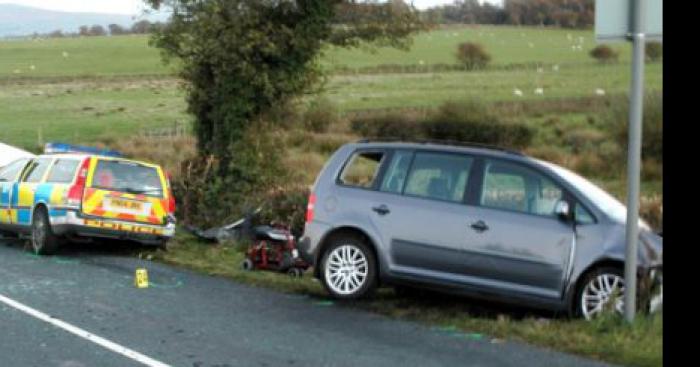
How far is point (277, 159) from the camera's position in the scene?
20500 millimetres

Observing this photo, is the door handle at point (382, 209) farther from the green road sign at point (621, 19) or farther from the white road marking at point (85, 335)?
the white road marking at point (85, 335)

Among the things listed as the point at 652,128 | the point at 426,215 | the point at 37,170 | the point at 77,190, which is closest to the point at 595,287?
the point at 426,215

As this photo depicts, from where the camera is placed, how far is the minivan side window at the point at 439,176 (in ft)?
33.7

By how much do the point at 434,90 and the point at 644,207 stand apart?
179ft

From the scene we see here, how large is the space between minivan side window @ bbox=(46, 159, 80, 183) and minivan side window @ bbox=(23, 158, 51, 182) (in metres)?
0.27

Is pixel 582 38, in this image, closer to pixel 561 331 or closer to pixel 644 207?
pixel 644 207

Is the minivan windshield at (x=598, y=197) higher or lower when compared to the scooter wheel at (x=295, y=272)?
higher

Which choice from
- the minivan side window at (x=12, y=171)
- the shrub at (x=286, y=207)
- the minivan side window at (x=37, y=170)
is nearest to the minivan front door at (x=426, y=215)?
the shrub at (x=286, y=207)

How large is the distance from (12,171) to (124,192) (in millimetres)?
3109

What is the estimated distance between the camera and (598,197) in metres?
9.96

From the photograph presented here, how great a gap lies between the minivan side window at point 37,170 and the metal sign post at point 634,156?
10185mm

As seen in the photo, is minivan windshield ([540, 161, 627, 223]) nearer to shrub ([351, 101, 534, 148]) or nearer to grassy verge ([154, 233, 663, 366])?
grassy verge ([154, 233, 663, 366])

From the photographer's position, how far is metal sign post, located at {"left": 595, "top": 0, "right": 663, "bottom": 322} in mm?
8930
